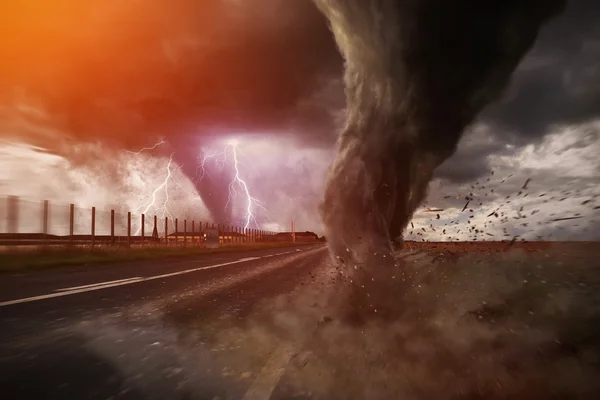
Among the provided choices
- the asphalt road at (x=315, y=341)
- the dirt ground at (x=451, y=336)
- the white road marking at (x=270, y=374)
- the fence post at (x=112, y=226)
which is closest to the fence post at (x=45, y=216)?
the fence post at (x=112, y=226)

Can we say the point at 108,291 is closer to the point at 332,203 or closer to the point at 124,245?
the point at 332,203

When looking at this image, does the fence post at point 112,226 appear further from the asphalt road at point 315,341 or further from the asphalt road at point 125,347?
the asphalt road at point 125,347

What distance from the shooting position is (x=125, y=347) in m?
4.52

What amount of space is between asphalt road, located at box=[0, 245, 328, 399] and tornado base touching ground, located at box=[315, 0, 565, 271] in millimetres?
4262

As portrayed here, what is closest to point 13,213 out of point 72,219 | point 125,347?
point 72,219

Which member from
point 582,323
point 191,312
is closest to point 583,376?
point 582,323

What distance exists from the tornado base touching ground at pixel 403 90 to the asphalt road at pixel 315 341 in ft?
10.2

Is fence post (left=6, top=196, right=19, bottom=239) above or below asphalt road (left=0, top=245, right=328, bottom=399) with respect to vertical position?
above

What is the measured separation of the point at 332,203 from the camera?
12.1m

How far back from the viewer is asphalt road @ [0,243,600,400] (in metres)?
3.34

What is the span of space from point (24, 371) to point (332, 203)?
8981 millimetres

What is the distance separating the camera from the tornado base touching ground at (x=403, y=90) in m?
7.81

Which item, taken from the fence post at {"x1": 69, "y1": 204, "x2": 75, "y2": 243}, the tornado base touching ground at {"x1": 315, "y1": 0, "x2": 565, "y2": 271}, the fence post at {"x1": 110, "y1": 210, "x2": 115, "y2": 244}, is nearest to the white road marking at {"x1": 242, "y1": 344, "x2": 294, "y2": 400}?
the tornado base touching ground at {"x1": 315, "y1": 0, "x2": 565, "y2": 271}

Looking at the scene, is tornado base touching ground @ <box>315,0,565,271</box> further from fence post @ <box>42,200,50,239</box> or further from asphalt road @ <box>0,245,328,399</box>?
fence post @ <box>42,200,50,239</box>
